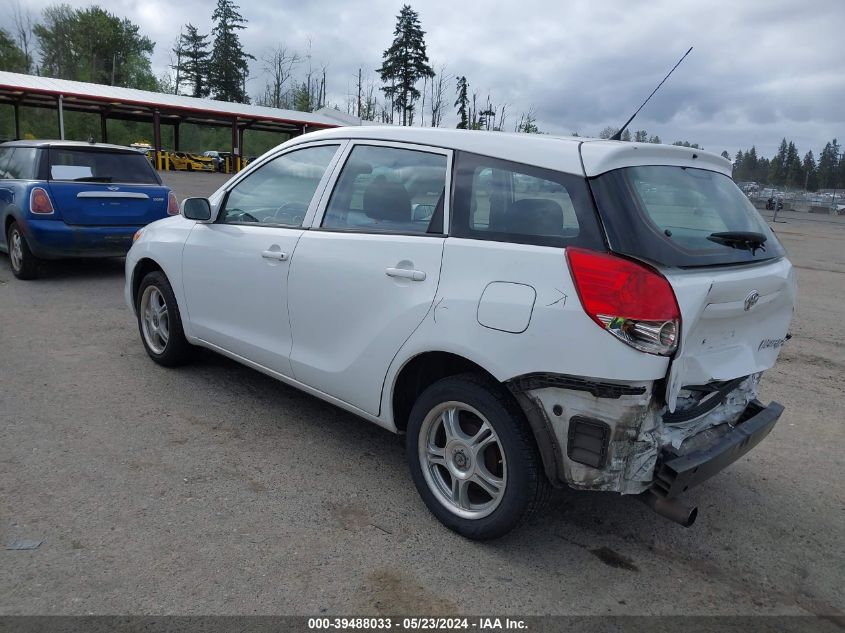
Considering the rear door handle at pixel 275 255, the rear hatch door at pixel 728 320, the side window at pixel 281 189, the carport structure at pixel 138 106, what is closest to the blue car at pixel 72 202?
the side window at pixel 281 189

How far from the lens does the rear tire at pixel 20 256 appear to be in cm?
799

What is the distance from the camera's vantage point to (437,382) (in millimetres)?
2977

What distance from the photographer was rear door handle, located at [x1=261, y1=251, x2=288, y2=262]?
3.69 m

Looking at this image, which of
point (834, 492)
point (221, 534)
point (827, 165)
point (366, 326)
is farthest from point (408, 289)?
point (827, 165)

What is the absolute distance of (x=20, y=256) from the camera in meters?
8.10

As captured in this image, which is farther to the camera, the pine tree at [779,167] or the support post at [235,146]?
the pine tree at [779,167]

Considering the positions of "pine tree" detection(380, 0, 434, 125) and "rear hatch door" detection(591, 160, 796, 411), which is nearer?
"rear hatch door" detection(591, 160, 796, 411)

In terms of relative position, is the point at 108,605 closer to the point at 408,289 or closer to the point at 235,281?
the point at 408,289

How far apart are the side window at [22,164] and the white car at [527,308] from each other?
5.88m

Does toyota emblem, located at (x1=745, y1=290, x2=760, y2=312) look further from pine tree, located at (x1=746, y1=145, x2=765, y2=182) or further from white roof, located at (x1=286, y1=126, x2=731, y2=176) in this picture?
pine tree, located at (x1=746, y1=145, x2=765, y2=182)

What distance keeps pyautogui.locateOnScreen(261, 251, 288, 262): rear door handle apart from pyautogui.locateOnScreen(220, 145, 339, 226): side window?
0.67ft

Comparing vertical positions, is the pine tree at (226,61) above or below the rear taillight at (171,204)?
above

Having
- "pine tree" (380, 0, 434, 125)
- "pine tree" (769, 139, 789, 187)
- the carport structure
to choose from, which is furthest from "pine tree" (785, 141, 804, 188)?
the carport structure

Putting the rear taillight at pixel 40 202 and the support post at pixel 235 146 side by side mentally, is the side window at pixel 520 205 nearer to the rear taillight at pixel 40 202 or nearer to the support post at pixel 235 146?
the rear taillight at pixel 40 202
